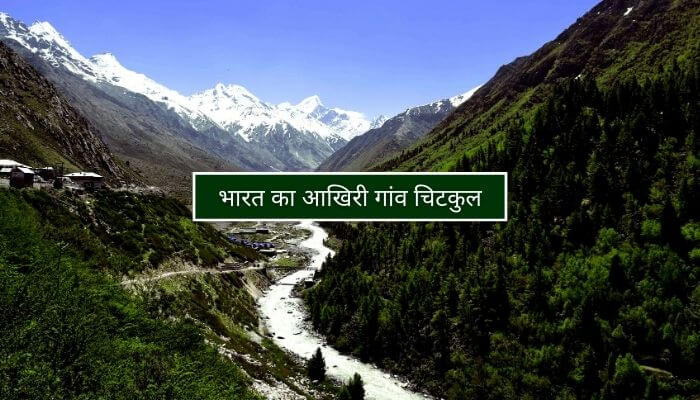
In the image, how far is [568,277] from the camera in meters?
65.2

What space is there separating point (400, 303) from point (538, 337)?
25.6 meters

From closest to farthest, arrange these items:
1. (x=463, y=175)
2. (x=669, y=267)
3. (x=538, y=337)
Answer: (x=463, y=175)
(x=669, y=267)
(x=538, y=337)

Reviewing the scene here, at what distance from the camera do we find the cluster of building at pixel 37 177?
67.5 metres

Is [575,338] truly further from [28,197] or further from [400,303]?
[28,197]

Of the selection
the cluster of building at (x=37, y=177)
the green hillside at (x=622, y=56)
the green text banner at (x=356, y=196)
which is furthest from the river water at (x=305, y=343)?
the green hillside at (x=622, y=56)

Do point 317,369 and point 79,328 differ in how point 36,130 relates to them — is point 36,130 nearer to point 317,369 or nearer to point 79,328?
point 317,369

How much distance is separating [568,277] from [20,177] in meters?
80.5

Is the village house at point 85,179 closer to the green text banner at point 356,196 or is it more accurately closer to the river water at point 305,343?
the river water at point 305,343

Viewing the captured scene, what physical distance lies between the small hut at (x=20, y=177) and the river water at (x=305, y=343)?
46.4 m

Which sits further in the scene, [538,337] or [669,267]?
[538,337]

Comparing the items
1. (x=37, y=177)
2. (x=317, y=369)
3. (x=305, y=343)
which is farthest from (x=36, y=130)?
(x=317, y=369)

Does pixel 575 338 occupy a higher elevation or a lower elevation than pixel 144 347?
lower

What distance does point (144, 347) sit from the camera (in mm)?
39094

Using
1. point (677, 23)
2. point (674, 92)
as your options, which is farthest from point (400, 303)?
point (677, 23)
